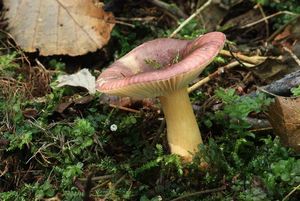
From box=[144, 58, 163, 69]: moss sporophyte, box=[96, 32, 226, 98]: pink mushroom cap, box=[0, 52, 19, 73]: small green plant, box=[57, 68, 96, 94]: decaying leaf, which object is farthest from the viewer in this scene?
box=[0, 52, 19, 73]: small green plant

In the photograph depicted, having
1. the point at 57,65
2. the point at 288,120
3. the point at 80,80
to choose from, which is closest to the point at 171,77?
the point at 288,120

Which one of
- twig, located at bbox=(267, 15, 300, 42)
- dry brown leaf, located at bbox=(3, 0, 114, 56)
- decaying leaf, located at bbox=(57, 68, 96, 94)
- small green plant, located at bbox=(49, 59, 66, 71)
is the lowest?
decaying leaf, located at bbox=(57, 68, 96, 94)

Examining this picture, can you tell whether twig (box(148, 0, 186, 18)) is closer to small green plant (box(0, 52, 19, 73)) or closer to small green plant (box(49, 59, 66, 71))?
small green plant (box(49, 59, 66, 71))

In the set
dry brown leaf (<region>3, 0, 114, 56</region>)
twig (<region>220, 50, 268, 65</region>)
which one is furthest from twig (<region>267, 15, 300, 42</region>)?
dry brown leaf (<region>3, 0, 114, 56</region>)

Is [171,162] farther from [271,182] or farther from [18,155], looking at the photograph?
[18,155]

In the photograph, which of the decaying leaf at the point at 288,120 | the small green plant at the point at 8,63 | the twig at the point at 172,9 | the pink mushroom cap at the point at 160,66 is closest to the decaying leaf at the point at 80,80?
the small green plant at the point at 8,63

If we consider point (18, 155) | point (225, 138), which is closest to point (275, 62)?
point (225, 138)

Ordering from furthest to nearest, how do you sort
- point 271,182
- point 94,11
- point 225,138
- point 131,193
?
point 94,11
point 225,138
point 131,193
point 271,182
